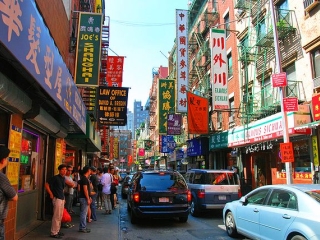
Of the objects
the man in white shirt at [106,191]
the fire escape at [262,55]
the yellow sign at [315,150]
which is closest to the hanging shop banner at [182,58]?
the fire escape at [262,55]

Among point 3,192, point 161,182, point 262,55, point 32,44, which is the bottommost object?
point 161,182

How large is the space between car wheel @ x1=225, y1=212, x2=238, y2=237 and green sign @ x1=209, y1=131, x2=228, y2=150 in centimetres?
1090

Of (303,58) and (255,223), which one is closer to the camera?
(255,223)

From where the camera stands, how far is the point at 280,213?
5816 millimetres

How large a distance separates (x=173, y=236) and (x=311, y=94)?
8.82m

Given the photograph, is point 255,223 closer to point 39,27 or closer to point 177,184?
point 177,184

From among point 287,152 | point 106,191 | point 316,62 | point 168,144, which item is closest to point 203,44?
point 168,144

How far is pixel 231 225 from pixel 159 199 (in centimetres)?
225

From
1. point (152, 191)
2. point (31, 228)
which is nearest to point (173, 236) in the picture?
point (152, 191)

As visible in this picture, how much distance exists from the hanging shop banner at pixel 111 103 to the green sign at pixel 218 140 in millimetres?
7259

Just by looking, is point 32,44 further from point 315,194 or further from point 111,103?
point 111,103

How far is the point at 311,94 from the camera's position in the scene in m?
12.8

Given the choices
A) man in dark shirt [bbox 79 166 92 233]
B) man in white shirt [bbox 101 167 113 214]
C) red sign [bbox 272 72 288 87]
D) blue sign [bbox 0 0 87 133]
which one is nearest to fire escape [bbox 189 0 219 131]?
red sign [bbox 272 72 288 87]

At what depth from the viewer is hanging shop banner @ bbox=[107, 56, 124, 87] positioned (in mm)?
20203
